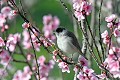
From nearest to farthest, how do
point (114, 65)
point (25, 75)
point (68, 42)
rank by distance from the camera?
point (114, 65) < point (68, 42) < point (25, 75)

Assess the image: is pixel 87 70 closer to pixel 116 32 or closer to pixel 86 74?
pixel 86 74

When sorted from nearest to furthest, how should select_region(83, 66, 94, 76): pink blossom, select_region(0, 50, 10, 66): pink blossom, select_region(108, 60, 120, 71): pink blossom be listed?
select_region(108, 60, 120, 71): pink blossom → select_region(83, 66, 94, 76): pink blossom → select_region(0, 50, 10, 66): pink blossom

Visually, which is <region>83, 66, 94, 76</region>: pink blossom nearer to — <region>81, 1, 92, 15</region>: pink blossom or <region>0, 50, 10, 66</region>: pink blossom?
<region>81, 1, 92, 15</region>: pink blossom

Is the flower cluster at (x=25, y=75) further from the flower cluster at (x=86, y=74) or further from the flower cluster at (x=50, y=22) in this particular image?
the flower cluster at (x=86, y=74)

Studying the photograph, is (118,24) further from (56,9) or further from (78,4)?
(56,9)

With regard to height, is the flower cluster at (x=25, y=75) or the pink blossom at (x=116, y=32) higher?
the flower cluster at (x=25, y=75)

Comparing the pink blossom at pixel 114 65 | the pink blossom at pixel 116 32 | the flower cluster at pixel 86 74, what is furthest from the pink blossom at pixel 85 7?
the pink blossom at pixel 114 65

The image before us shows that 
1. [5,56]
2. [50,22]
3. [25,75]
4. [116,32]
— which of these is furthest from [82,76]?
[50,22]

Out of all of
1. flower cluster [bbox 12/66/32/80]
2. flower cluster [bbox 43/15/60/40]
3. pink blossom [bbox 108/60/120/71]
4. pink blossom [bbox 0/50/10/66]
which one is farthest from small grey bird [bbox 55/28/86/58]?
pink blossom [bbox 108/60/120/71]

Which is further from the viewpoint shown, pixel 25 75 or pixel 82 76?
pixel 25 75

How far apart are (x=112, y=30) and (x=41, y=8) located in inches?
434

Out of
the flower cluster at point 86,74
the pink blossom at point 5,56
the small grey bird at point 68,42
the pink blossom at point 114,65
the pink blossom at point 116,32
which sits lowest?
the pink blossom at point 114,65

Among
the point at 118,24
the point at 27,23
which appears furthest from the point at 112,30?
the point at 27,23


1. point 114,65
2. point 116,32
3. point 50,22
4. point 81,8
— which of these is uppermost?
point 50,22
